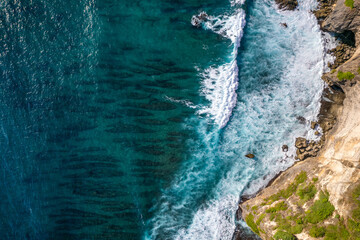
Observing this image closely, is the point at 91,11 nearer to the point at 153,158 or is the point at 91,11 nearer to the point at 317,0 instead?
the point at 153,158

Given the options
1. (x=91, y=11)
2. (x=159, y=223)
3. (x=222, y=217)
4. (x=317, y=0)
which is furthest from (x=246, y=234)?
(x=91, y=11)

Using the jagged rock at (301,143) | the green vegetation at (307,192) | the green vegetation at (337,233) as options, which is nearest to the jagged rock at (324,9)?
the jagged rock at (301,143)

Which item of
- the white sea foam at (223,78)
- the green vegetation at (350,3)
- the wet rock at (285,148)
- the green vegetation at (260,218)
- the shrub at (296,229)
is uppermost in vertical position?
the green vegetation at (350,3)

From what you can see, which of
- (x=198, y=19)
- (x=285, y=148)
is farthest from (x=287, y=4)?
(x=285, y=148)

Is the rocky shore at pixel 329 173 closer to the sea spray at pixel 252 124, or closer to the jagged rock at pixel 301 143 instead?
the jagged rock at pixel 301 143

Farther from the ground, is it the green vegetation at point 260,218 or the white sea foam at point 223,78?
the white sea foam at point 223,78

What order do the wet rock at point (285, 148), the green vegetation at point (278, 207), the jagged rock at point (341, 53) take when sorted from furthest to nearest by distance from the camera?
the wet rock at point (285, 148)
the jagged rock at point (341, 53)
the green vegetation at point (278, 207)
